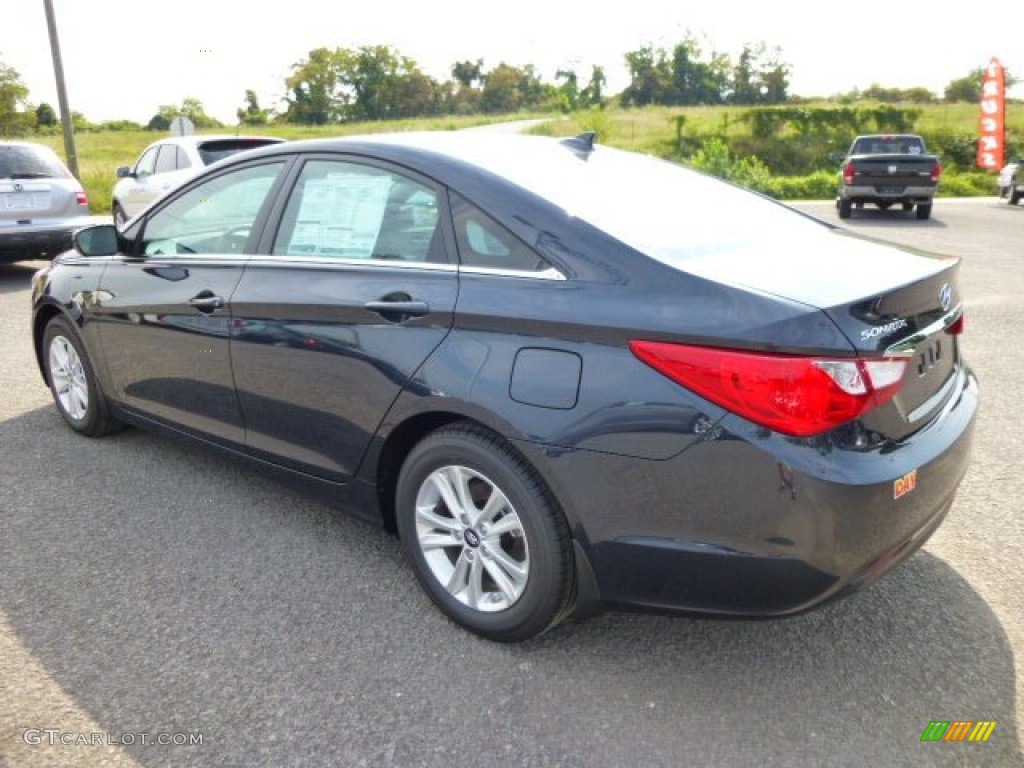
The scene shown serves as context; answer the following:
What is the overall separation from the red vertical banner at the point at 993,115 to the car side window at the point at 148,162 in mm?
29485

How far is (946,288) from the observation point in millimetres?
2738

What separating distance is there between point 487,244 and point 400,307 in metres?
0.35

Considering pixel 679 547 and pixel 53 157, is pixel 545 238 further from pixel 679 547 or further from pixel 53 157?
pixel 53 157

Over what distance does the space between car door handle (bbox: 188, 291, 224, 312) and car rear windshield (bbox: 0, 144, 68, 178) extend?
312 inches

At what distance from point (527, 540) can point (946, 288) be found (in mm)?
1531

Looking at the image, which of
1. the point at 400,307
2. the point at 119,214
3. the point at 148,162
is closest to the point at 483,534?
the point at 400,307

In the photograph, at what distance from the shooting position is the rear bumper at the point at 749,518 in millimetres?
2178

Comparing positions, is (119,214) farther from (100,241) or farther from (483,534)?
(483,534)

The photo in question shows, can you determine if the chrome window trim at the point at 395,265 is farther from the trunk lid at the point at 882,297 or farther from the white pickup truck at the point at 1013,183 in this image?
the white pickup truck at the point at 1013,183

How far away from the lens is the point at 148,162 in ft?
41.9

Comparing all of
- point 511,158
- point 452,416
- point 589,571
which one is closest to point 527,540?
point 589,571

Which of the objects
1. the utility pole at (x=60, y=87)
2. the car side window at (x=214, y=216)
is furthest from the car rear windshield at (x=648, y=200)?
the utility pole at (x=60, y=87)

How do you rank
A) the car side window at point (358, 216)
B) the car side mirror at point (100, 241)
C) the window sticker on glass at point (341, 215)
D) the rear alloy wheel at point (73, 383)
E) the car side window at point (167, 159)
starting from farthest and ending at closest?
the car side window at point (167, 159)
the rear alloy wheel at point (73, 383)
the car side mirror at point (100, 241)
the window sticker on glass at point (341, 215)
the car side window at point (358, 216)

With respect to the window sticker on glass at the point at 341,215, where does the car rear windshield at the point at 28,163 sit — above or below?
above
